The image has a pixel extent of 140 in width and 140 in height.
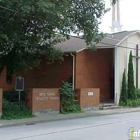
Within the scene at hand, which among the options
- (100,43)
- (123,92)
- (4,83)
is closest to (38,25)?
(100,43)

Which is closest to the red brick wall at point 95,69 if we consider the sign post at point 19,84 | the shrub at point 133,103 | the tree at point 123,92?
the tree at point 123,92

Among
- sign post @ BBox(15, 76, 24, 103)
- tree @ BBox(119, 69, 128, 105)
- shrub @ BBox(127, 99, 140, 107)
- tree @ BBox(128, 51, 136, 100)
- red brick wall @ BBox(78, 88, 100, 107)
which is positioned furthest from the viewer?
tree @ BBox(128, 51, 136, 100)

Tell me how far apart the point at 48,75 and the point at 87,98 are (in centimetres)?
604

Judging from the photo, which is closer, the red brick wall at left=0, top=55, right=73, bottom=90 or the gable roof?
the gable roof

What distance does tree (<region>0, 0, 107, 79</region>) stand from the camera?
15.2m

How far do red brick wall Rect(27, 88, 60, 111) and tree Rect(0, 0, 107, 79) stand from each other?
7.53 feet

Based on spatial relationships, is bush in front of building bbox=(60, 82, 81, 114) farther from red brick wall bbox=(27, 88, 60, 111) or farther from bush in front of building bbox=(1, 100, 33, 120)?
bush in front of building bbox=(1, 100, 33, 120)

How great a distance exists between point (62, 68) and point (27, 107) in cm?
838

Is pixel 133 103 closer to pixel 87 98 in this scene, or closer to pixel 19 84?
pixel 87 98

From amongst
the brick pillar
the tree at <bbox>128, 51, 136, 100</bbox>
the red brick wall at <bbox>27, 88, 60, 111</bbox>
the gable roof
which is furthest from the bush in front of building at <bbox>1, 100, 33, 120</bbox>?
the tree at <bbox>128, 51, 136, 100</bbox>

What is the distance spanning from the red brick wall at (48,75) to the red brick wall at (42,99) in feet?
20.3

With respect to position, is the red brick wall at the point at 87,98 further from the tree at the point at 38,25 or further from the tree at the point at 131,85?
the tree at the point at 131,85

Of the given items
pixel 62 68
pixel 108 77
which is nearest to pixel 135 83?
pixel 108 77

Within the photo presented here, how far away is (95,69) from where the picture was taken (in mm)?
26953
